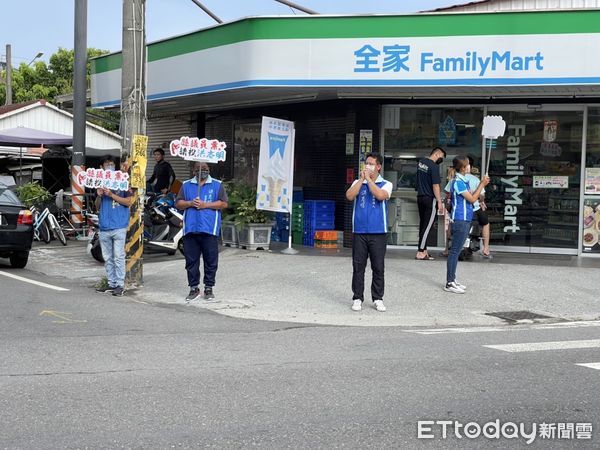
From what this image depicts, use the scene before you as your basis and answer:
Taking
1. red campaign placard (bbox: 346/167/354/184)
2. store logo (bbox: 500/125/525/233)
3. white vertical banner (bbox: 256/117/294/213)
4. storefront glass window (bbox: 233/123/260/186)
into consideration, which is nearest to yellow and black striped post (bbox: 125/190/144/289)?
white vertical banner (bbox: 256/117/294/213)

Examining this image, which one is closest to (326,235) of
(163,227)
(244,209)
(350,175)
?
(350,175)

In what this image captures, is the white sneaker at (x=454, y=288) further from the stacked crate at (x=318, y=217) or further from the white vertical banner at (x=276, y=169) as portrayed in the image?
the stacked crate at (x=318, y=217)

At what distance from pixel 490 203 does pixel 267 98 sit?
5049 mm

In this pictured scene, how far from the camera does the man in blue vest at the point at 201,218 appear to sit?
9695mm

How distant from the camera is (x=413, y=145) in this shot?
49.2 feet

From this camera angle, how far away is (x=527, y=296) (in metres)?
10.6

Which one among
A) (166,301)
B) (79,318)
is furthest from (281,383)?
Answer: (166,301)

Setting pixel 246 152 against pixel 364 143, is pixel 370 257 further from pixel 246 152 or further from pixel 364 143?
pixel 246 152

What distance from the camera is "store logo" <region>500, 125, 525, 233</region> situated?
47.9 ft

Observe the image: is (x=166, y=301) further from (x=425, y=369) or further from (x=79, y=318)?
(x=425, y=369)

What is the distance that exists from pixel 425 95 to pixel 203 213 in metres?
6.32

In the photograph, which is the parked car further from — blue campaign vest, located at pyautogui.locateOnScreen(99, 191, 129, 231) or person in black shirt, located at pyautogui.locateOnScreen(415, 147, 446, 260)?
person in black shirt, located at pyautogui.locateOnScreen(415, 147, 446, 260)

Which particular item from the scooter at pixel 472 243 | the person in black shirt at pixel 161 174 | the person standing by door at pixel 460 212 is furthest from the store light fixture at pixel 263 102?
the person standing by door at pixel 460 212

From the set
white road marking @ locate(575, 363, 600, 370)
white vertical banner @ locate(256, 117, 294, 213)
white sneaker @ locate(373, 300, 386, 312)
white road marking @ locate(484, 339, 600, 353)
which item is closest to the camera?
white road marking @ locate(575, 363, 600, 370)
